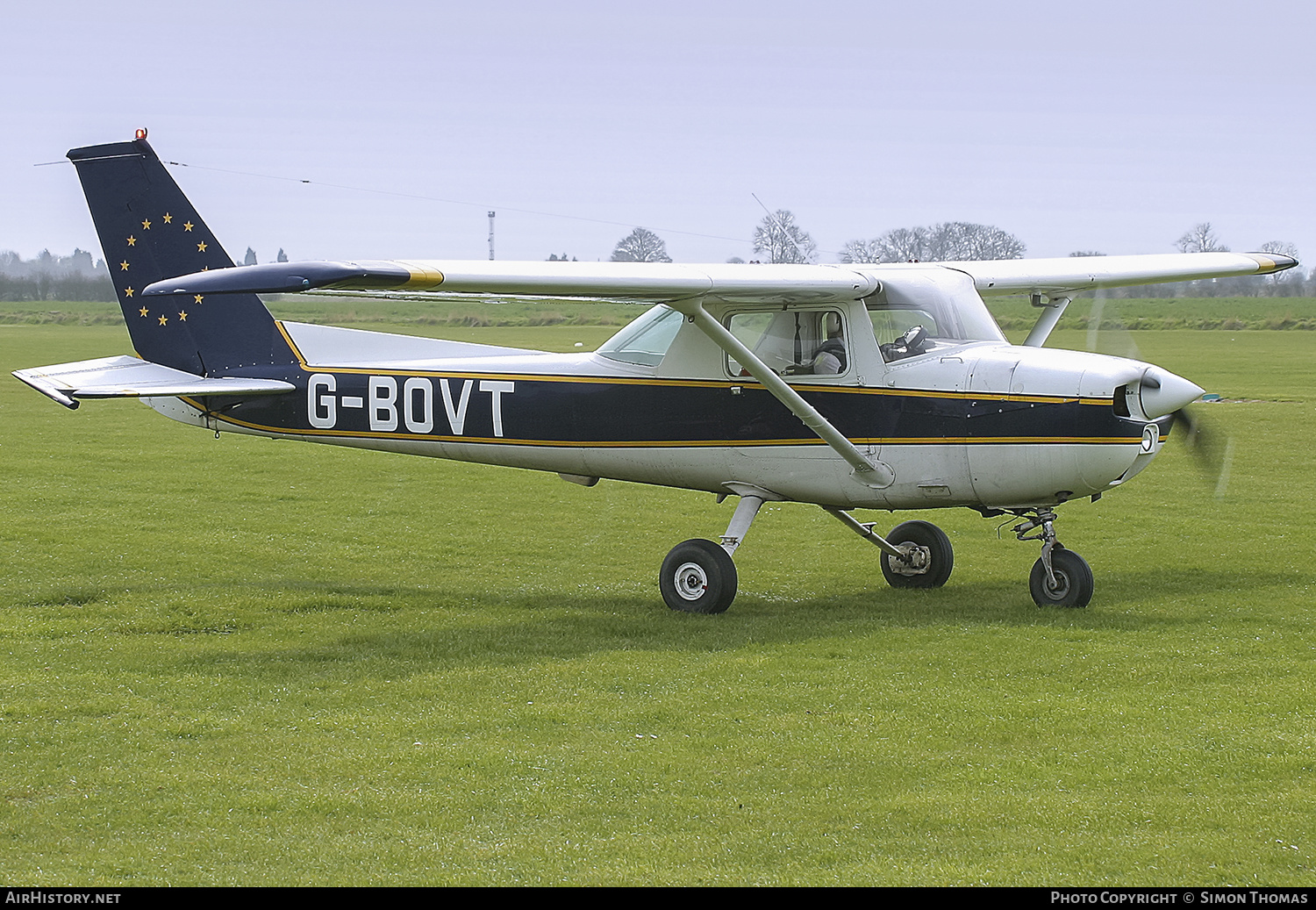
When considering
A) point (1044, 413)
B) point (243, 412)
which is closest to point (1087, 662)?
point (1044, 413)

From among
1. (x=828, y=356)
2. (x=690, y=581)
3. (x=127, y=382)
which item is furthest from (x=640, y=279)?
(x=127, y=382)

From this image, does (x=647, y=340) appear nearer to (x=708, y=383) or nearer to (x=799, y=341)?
(x=708, y=383)

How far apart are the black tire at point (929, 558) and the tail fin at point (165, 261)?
546cm

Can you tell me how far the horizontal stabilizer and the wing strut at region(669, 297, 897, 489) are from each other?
13.5ft

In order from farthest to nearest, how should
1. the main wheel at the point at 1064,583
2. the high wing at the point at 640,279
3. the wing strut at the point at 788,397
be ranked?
the main wheel at the point at 1064,583
the wing strut at the point at 788,397
the high wing at the point at 640,279

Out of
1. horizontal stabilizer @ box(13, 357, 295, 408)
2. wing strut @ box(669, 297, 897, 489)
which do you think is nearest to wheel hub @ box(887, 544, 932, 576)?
wing strut @ box(669, 297, 897, 489)

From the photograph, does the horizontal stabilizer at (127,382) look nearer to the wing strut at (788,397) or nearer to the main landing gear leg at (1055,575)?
the wing strut at (788,397)

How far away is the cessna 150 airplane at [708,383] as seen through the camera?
944cm

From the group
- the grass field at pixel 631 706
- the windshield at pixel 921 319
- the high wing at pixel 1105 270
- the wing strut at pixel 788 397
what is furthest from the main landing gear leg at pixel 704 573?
the high wing at pixel 1105 270

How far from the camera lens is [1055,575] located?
10273 millimetres

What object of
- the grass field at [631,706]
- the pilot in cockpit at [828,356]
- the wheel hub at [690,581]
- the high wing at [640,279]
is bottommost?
the grass field at [631,706]

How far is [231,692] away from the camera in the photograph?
7988mm

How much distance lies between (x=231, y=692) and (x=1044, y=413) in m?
5.56

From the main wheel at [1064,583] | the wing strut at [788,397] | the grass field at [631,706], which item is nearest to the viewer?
the grass field at [631,706]
